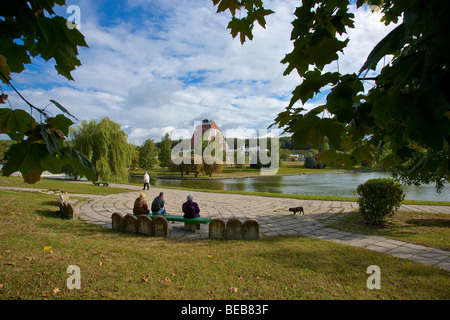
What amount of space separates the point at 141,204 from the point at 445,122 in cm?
680

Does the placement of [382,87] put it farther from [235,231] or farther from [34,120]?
[235,231]

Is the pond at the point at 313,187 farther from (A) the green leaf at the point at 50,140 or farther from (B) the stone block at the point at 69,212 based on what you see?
(A) the green leaf at the point at 50,140

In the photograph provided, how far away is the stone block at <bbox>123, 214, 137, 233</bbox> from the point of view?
229 inches

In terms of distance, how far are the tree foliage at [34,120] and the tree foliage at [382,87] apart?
1260 millimetres

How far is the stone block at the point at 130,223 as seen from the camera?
5828 mm

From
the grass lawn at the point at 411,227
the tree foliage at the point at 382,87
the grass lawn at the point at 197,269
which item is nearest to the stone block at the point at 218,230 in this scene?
the grass lawn at the point at 197,269

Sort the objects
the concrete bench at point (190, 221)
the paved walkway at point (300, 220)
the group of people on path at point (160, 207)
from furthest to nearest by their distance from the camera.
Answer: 1. the group of people on path at point (160, 207)
2. the concrete bench at point (190, 221)
3. the paved walkway at point (300, 220)

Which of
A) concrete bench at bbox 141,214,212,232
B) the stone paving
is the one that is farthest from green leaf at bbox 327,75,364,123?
concrete bench at bbox 141,214,212,232

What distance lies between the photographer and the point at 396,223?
700cm

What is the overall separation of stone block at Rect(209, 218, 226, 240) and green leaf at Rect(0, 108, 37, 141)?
4.77 m

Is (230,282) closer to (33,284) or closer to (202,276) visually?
(202,276)

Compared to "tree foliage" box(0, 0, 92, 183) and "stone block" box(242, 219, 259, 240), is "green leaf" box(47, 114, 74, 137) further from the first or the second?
"stone block" box(242, 219, 259, 240)
